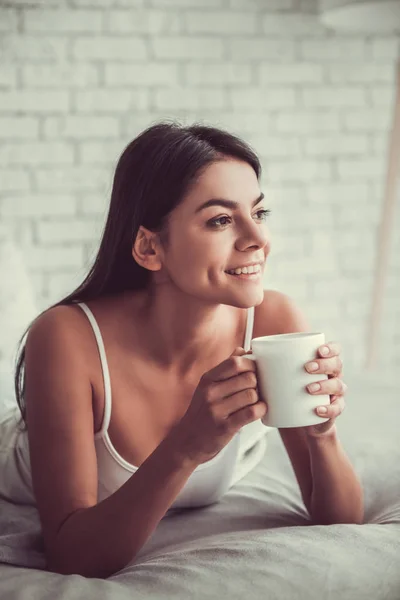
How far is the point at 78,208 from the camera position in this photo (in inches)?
126

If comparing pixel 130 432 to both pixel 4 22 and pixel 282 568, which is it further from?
pixel 4 22

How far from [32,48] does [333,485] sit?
2.29 m

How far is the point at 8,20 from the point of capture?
303 centimetres

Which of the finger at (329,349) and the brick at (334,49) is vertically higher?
the brick at (334,49)

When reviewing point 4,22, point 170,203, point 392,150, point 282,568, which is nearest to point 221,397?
point 282,568

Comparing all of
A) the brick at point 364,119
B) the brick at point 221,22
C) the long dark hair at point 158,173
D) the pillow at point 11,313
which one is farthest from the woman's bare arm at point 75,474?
the brick at point 364,119

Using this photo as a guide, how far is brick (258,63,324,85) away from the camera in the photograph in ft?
10.9

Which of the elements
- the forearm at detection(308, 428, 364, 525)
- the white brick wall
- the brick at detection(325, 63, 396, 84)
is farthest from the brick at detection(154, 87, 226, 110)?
the forearm at detection(308, 428, 364, 525)

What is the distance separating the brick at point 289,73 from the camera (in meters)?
3.33

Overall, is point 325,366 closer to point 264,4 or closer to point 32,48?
point 32,48

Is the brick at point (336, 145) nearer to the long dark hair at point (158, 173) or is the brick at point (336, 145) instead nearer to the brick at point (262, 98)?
→ the brick at point (262, 98)

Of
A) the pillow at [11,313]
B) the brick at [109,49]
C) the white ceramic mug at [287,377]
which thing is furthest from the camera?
the brick at [109,49]

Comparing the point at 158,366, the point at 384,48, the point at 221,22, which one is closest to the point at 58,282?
the point at 221,22

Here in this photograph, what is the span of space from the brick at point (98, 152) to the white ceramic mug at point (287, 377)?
7.51 ft
